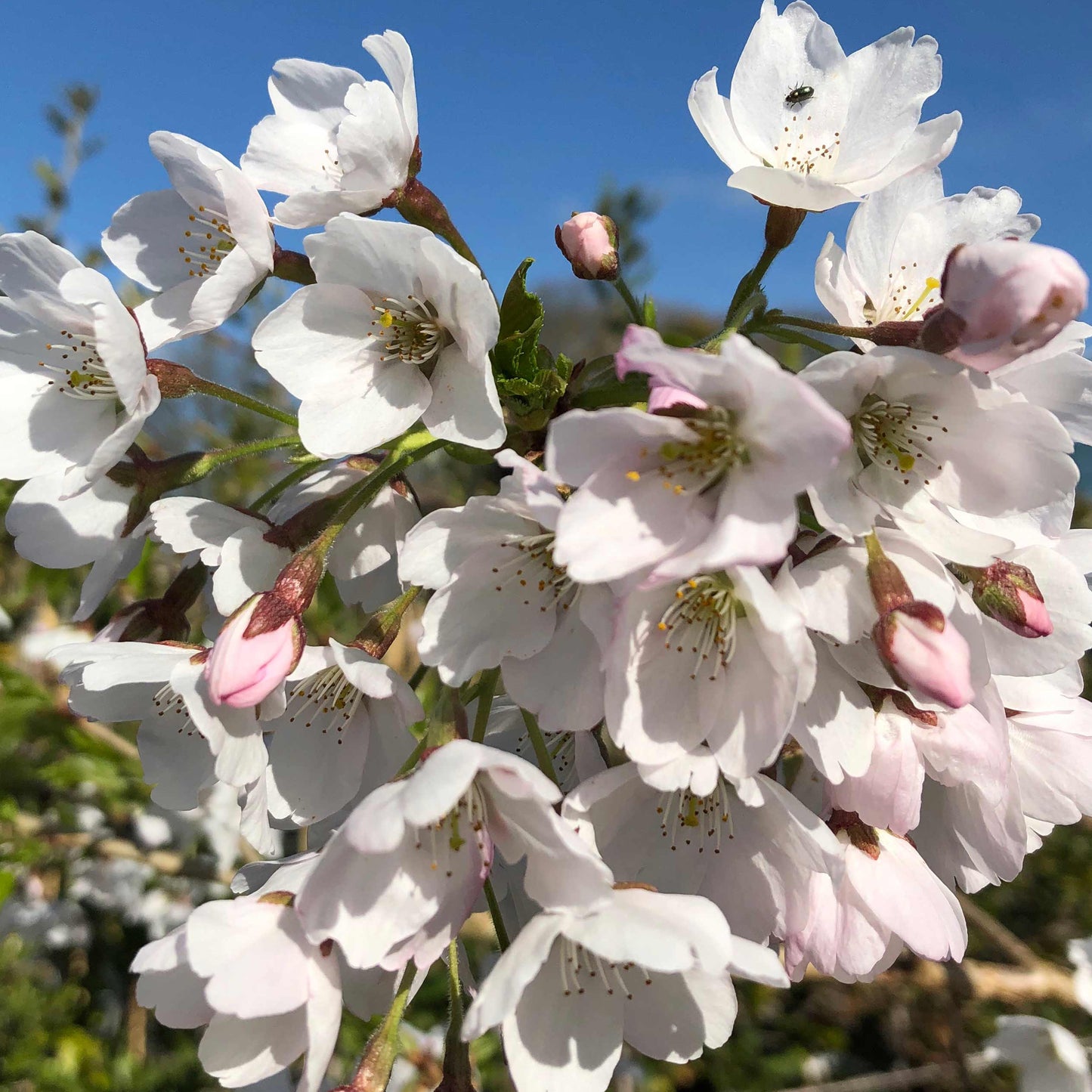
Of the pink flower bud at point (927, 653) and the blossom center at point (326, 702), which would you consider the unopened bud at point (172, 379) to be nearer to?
the blossom center at point (326, 702)

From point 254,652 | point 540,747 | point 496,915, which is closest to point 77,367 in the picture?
point 254,652

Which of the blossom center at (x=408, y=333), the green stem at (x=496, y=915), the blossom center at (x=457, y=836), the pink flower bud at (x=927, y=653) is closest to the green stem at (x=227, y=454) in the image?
the blossom center at (x=408, y=333)

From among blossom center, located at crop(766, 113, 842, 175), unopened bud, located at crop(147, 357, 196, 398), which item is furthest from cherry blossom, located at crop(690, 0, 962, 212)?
unopened bud, located at crop(147, 357, 196, 398)

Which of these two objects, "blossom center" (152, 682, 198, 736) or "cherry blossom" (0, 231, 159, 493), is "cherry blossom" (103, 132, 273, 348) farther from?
"blossom center" (152, 682, 198, 736)

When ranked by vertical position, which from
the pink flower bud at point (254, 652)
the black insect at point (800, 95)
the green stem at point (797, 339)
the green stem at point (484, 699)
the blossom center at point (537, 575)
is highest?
the black insect at point (800, 95)

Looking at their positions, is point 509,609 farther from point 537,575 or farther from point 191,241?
point 191,241

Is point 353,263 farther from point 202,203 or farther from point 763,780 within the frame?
point 763,780
